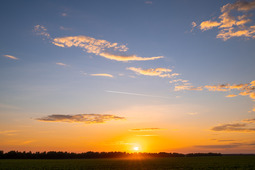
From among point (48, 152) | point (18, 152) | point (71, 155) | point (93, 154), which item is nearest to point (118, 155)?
point (93, 154)

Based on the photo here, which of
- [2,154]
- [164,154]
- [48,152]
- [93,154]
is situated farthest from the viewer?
[164,154]

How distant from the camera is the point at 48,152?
135 m

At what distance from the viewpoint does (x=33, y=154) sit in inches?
5094

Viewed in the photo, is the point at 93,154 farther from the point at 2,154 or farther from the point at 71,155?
the point at 2,154

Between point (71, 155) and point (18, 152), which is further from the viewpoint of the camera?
point (71, 155)

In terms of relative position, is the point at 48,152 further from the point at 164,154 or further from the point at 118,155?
the point at 164,154

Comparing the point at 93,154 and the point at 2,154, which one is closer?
the point at 2,154

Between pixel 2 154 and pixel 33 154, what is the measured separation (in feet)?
49.6

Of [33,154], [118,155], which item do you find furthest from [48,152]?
[118,155]

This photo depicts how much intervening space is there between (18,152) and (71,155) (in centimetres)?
3013

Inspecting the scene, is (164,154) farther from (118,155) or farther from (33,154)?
(33,154)

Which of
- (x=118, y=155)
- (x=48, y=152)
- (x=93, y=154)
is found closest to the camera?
(x=48, y=152)

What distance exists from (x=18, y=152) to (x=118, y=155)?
6523 centimetres

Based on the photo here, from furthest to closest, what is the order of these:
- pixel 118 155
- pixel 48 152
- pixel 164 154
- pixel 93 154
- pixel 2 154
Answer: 1. pixel 164 154
2. pixel 118 155
3. pixel 93 154
4. pixel 48 152
5. pixel 2 154
